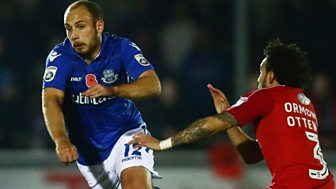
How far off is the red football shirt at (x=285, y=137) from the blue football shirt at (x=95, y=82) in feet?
3.18

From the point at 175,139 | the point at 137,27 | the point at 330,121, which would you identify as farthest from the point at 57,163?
the point at 175,139

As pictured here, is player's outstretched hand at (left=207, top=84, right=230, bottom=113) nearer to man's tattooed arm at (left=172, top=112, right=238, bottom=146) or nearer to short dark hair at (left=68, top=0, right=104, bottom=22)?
man's tattooed arm at (left=172, top=112, right=238, bottom=146)

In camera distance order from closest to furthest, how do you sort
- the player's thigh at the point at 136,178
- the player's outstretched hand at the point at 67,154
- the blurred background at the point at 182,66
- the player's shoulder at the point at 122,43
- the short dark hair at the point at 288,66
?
1. the player's outstretched hand at the point at 67,154
2. the short dark hair at the point at 288,66
3. the player's thigh at the point at 136,178
4. the player's shoulder at the point at 122,43
5. the blurred background at the point at 182,66

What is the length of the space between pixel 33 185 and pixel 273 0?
329 cm

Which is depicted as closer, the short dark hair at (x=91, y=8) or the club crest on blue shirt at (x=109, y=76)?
the short dark hair at (x=91, y=8)

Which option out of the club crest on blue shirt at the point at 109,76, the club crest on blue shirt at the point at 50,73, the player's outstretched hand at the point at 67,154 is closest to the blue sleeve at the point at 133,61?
the club crest on blue shirt at the point at 109,76

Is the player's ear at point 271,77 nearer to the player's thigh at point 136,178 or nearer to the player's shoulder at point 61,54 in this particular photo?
the player's thigh at point 136,178

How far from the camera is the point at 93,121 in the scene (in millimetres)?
6340

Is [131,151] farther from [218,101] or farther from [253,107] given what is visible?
[253,107]

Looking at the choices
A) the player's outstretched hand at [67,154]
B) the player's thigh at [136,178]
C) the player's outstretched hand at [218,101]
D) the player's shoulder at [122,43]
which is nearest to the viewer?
the player's outstretched hand at [67,154]

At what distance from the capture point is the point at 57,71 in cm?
611

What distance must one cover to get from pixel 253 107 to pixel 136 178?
1.10 meters

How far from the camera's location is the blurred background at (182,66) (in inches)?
370

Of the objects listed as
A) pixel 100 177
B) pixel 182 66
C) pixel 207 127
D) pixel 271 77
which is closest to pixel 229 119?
pixel 207 127
